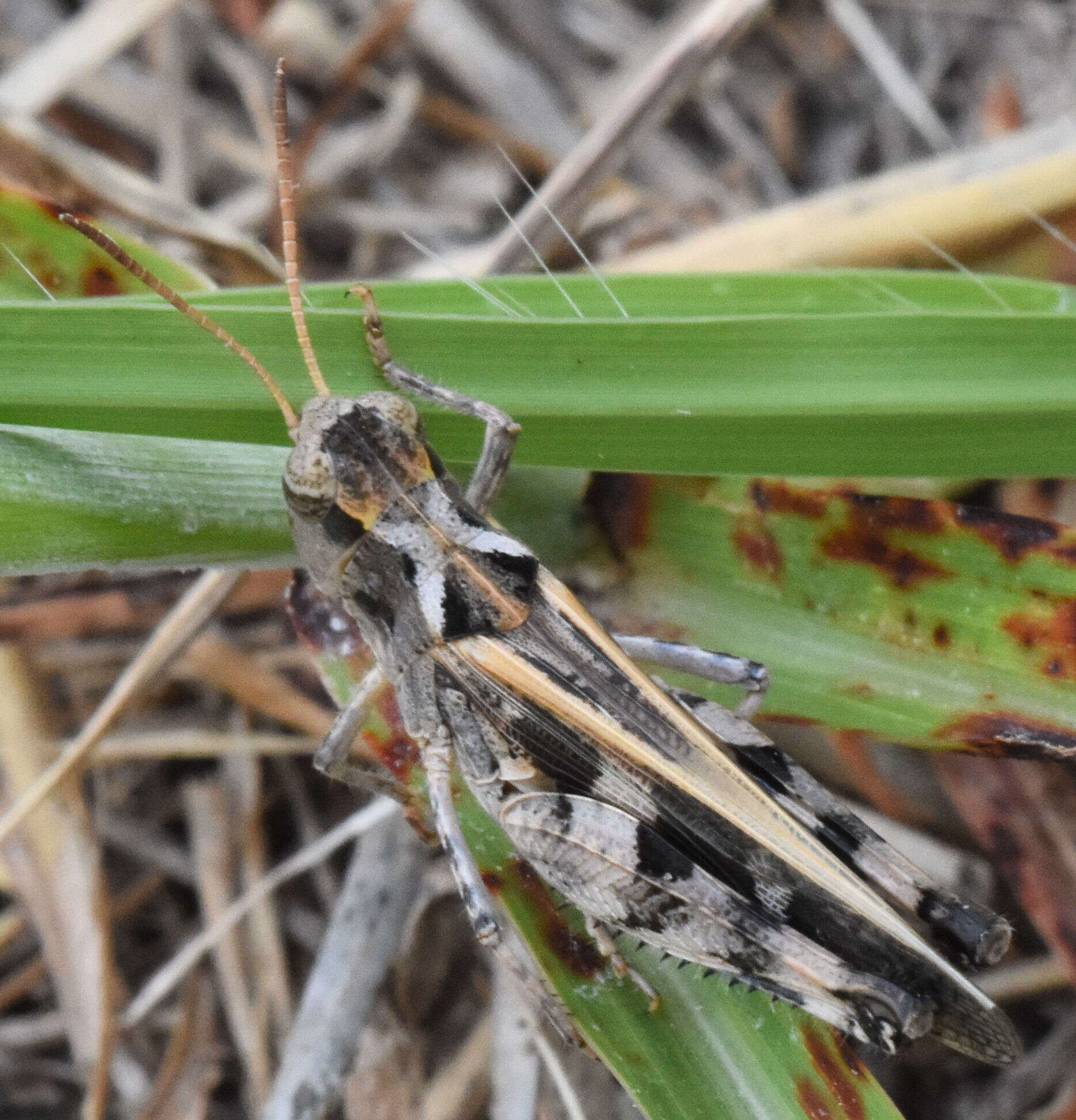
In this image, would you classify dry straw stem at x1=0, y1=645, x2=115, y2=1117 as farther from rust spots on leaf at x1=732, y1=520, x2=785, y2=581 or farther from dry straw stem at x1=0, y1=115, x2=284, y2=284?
rust spots on leaf at x1=732, y1=520, x2=785, y2=581

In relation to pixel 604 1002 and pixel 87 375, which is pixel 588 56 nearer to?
pixel 87 375

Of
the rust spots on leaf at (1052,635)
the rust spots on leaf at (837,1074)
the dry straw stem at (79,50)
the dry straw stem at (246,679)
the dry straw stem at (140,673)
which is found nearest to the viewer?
the rust spots on leaf at (837,1074)

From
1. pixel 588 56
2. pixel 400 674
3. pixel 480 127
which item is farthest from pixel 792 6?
pixel 400 674

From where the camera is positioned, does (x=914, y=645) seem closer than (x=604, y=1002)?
No

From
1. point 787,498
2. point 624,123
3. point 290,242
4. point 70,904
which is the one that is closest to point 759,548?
point 787,498

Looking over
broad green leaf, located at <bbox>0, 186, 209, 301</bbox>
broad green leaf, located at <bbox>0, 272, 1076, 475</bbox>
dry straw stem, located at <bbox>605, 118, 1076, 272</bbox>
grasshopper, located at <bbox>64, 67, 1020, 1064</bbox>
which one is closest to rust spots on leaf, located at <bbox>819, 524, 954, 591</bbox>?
broad green leaf, located at <bbox>0, 272, 1076, 475</bbox>

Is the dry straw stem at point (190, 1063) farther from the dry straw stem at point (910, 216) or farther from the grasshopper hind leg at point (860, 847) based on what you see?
the dry straw stem at point (910, 216)

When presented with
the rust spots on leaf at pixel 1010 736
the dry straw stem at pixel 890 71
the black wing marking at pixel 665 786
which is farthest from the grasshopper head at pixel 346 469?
the dry straw stem at pixel 890 71
